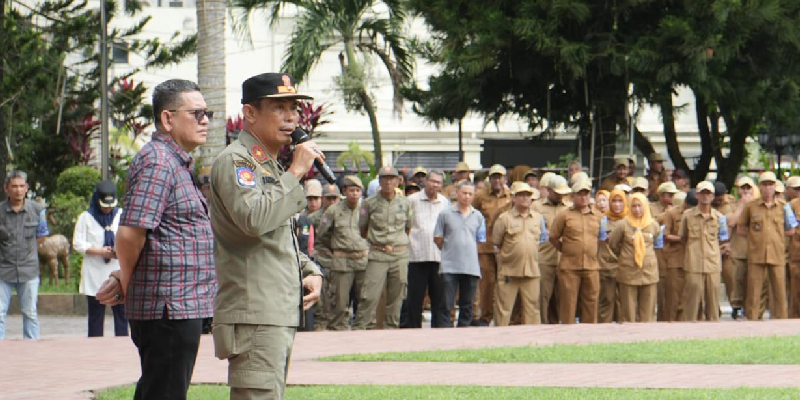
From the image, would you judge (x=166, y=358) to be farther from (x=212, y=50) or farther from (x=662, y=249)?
(x=212, y=50)

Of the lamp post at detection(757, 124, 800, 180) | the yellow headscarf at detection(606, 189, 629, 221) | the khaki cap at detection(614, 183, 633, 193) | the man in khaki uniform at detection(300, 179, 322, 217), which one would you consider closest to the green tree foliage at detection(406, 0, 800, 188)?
the khaki cap at detection(614, 183, 633, 193)

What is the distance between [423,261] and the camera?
16406mm

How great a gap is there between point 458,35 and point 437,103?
1531 millimetres

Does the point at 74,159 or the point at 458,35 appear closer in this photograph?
the point at 458,35

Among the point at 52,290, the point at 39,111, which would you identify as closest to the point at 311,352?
the point at 52,290

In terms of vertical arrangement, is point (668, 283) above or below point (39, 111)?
below

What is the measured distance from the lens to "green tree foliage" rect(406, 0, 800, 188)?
62.5 ft

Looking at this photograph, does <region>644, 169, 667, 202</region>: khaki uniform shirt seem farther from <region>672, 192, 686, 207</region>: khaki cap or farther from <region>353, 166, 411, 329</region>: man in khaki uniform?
<region>353, 166, 411, 329</region>: man in khaki uniform

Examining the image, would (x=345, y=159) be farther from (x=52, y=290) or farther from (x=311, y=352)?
(x=311, y=352)

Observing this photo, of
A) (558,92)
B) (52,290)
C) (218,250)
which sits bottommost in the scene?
(52,290)

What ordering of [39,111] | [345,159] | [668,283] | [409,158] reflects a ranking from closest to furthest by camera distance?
[668,283] → [39,111] → [345,159] → [409,158]

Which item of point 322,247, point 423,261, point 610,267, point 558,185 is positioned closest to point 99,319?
point 322,247

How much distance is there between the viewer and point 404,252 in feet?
53.2

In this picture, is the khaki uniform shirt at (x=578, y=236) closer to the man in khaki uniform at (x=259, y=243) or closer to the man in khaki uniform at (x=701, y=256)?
the man in khaki uniform at (x=701, y=256)
